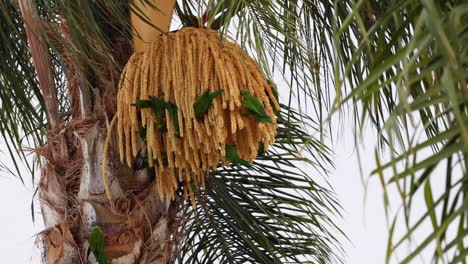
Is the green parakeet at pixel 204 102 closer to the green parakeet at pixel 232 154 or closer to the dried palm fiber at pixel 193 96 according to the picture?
the dried palm fiber at pixel 193 96

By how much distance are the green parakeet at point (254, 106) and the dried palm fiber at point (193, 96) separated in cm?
2

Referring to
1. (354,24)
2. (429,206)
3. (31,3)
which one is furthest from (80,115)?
(429,206)

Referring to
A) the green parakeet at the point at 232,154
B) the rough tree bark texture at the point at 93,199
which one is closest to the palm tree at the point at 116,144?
the rough tree bark texture at the point at 93,199

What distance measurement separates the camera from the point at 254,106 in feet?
5.96

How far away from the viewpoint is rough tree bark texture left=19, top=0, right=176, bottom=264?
7.14ft

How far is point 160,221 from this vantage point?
222 centimetres

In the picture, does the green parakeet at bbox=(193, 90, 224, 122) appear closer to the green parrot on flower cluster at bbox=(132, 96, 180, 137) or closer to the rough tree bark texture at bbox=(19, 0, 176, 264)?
the green parrot on flower cluster at bbox=(132, 96, 180, 137)

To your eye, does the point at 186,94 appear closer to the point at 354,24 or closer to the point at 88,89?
the point at 88,89

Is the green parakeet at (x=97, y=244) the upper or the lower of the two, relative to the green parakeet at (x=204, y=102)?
lower

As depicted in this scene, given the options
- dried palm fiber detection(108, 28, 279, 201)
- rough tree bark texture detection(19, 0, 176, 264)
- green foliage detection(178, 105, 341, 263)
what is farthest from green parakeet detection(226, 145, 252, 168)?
green foliage detection(178, 105, 341, 263)

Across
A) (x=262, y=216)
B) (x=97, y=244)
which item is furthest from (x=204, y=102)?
(x=262, y=216)

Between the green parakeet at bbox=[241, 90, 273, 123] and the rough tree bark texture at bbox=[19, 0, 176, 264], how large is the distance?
1.48 ft

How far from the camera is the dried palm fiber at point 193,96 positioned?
1.82m

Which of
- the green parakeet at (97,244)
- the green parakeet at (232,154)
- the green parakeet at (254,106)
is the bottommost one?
the green parakeet at (97,244)
